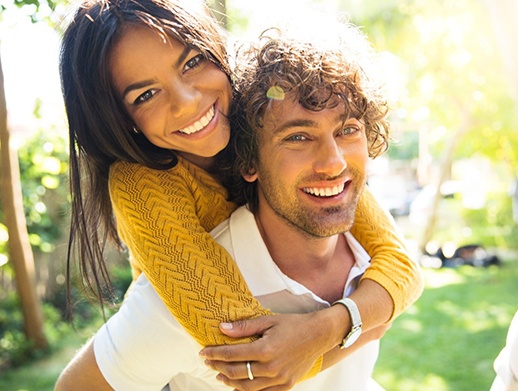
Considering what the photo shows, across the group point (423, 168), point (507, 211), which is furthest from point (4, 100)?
point (423, 168)

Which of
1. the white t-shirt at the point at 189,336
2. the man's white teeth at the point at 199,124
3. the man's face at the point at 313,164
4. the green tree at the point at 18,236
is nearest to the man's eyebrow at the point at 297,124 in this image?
the man's face at the point at 313,164

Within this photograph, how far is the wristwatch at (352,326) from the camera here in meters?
1.90

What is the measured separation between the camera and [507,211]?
11281 millimetres

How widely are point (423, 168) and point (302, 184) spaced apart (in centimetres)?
2202

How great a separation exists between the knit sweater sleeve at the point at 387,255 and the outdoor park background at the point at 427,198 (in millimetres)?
721

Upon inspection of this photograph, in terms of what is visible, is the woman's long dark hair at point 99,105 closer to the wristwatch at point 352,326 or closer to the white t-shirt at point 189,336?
the white t-shirt at point 189,336

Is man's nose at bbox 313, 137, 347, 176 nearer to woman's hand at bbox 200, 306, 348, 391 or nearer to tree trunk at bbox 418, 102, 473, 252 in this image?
woman's hand at bbox 200, 306, 348, 391

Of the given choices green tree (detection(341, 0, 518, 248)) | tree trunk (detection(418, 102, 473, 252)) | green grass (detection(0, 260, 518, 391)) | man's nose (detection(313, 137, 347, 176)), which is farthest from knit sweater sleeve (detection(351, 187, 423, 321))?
tree trunk (detection(418, 102, 473, 252))

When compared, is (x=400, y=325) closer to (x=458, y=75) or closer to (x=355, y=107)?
(x=458, y=75)

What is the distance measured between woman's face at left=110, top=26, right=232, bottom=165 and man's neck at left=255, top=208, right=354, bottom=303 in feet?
1.25

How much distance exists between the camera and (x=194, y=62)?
2016mm

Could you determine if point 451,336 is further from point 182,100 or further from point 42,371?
point 182,100

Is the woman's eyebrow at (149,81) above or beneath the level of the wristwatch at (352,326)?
above

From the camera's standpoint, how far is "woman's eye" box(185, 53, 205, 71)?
200cm
